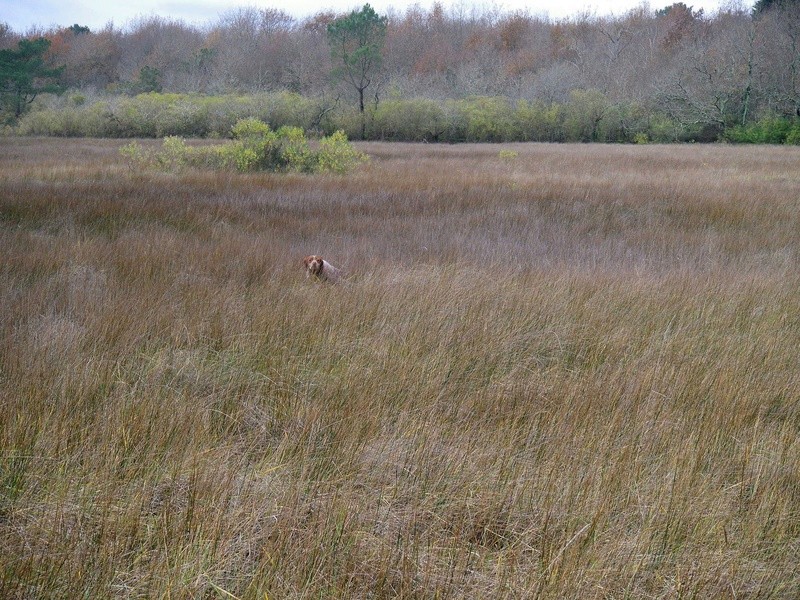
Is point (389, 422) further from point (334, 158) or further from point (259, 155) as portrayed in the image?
point (259, 155)

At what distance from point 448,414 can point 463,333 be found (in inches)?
47.0

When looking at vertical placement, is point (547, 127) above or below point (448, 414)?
above

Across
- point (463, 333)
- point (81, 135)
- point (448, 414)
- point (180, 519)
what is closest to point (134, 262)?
point (463, 333)

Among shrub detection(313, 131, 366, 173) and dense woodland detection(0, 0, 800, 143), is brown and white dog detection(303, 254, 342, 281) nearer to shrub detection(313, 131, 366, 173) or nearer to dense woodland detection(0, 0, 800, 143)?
shrub detection(313, 131, 366, 173)

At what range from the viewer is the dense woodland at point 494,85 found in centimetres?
3531

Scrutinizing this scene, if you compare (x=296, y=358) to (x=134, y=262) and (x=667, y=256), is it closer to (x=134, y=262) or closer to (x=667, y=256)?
(x=134, y=262)

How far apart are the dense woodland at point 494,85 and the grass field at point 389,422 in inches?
1159

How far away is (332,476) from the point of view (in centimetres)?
273

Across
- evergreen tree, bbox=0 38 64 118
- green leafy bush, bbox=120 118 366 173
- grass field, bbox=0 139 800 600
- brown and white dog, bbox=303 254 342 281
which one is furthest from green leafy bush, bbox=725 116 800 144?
evergreen tree, bbox=0 38 64 118

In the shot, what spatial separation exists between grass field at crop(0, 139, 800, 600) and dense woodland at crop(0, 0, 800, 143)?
29437 mm

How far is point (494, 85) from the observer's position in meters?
53.9

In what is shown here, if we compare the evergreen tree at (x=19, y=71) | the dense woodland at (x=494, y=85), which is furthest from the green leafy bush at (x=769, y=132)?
the evergreen tree at (x=19, y=71)

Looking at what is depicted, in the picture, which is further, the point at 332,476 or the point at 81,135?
the point at 81,135

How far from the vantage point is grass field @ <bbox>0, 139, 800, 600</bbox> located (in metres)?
2.16
